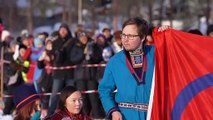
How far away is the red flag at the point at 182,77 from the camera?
20.9ft

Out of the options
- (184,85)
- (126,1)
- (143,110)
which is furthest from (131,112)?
(126,1)

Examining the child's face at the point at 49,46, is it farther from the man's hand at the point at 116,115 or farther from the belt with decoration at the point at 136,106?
the man's hand at the point at 116,115

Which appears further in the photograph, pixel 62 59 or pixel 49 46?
pixel 49 46

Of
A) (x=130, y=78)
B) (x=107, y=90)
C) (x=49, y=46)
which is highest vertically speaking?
(x=130, y=78)

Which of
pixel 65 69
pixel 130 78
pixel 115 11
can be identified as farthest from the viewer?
pixel 115 11

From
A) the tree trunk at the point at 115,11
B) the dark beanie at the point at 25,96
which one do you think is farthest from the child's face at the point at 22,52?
the tree trunk at the point at 115,11

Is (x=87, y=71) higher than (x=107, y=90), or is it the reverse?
(x=107, y=90)

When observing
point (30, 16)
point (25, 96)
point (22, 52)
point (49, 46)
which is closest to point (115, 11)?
point (30, 16)

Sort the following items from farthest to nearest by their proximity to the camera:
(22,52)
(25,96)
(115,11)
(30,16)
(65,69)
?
(30,16), (115,11), (22,52), (65,69), (25,96)

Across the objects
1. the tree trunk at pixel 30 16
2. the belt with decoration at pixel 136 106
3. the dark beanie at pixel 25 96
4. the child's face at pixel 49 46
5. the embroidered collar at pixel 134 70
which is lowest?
the tree trunk at pixel 30 16

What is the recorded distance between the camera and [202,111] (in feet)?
21.1

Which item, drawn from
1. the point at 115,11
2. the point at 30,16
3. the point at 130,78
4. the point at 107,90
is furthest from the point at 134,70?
the point at 30,16

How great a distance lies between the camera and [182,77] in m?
6.47

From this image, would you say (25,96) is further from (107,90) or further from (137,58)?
(137,58)
